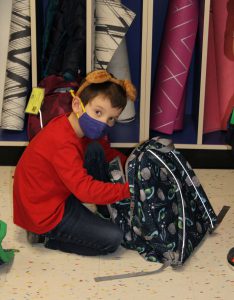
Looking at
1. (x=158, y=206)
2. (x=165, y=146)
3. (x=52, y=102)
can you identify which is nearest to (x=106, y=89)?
(x=165, y=146)

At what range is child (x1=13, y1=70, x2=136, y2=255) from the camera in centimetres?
184

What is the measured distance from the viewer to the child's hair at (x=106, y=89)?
6.10 ft

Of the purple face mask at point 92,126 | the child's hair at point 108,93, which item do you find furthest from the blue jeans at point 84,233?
the child's hair at point 108,93

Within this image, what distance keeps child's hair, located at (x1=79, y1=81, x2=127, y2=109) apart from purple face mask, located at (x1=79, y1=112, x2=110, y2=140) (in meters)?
0.05

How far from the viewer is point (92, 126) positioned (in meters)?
1.87

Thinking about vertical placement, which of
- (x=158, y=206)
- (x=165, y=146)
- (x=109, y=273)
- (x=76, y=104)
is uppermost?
(x=76, y=104)

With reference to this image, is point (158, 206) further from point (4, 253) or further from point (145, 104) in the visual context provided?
point (145, 104)

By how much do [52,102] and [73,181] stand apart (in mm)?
626

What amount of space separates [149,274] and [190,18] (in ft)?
4.17

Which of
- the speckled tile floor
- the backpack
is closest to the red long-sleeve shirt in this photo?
the speckled tile floor

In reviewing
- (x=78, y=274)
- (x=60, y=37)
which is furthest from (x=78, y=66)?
(x=78, y=274)

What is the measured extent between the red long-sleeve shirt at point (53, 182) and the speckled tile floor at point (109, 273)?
0.38 ft

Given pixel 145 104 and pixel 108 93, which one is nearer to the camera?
pixel 108 93

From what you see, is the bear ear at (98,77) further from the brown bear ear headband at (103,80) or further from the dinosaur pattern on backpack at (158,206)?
the dinosaur pattern on backpack at (158,206)
